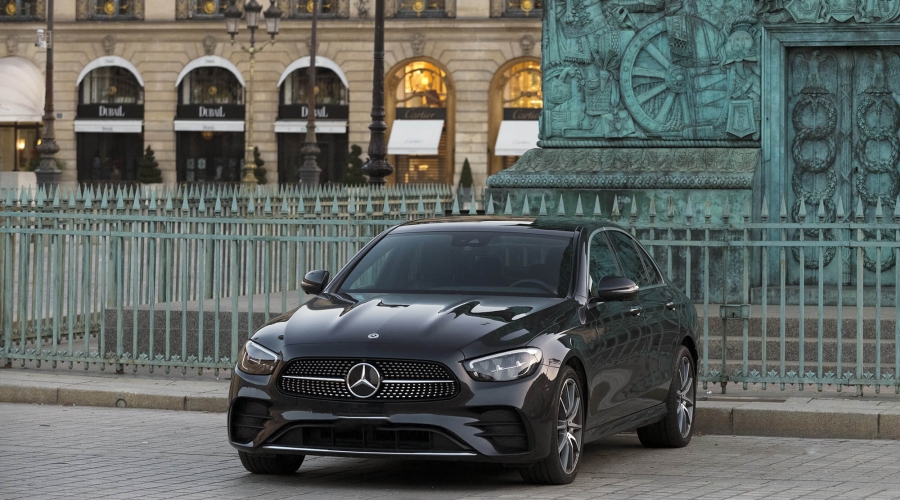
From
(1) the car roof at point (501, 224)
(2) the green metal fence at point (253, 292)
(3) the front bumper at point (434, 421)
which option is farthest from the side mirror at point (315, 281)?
(2) the green metal fence at point (253, 292)

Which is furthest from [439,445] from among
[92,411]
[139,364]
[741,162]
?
[741,162]

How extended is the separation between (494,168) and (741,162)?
42.7 m

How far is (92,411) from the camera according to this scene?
1156 centimetres

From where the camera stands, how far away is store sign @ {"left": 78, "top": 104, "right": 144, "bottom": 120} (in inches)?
2388

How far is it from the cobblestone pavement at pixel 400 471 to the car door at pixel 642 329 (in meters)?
0.42

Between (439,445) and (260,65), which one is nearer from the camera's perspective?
(439,445)

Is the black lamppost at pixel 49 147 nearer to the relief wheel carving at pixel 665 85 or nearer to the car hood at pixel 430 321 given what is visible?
the relief wheel carving at pixel 665 85

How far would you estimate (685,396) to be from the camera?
10227mm

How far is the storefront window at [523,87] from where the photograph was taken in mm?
57312

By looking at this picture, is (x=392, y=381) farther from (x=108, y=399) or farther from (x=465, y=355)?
(x=108, y=399)

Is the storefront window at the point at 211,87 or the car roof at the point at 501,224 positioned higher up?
the storefront window at the point at 211,87

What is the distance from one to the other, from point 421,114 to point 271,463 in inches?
1981

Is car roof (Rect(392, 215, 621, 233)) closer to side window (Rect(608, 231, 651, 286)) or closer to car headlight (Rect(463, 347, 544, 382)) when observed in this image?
side window (Rect(608, 231, 651, 286))

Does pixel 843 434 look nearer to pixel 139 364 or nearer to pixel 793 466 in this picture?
pixel 793 466
